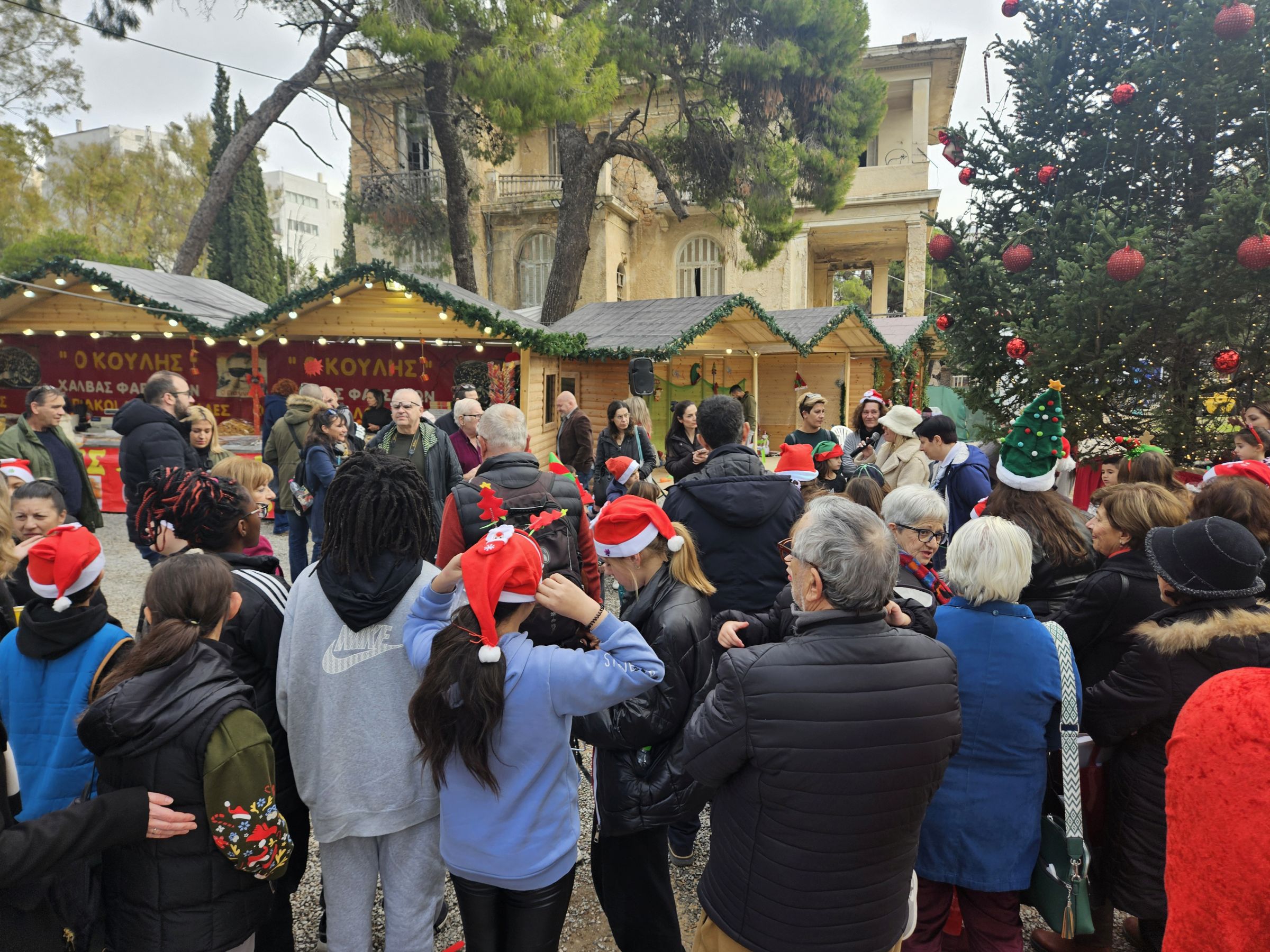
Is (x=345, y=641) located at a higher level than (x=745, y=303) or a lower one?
lower

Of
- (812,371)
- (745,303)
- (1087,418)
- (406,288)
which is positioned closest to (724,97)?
(812,371)

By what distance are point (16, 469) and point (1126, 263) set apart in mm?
8303

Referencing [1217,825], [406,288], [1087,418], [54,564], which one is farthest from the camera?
[406,288]

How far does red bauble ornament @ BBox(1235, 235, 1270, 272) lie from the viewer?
17.8ft

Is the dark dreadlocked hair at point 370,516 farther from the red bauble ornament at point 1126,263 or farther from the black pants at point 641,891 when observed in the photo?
the red bauble ornament at point 1126,263

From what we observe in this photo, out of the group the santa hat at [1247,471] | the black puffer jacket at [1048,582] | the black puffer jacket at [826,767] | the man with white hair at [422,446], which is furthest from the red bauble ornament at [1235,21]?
the man with white hair at [422,446]

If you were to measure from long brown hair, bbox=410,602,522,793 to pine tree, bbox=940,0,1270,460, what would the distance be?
6.76 metres

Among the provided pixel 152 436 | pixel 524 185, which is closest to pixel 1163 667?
pixel 152 436

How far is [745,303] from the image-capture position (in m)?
12.2

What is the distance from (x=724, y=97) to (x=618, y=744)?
62.3 ft

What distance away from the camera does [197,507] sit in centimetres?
251

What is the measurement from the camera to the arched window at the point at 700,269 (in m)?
25.2

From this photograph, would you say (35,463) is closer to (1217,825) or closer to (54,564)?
(54,564)

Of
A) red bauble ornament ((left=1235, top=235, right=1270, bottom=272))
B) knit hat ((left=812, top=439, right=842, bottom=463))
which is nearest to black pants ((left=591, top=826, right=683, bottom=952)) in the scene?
knit hat ((left=812, top=439, right=842, bottom=463))
